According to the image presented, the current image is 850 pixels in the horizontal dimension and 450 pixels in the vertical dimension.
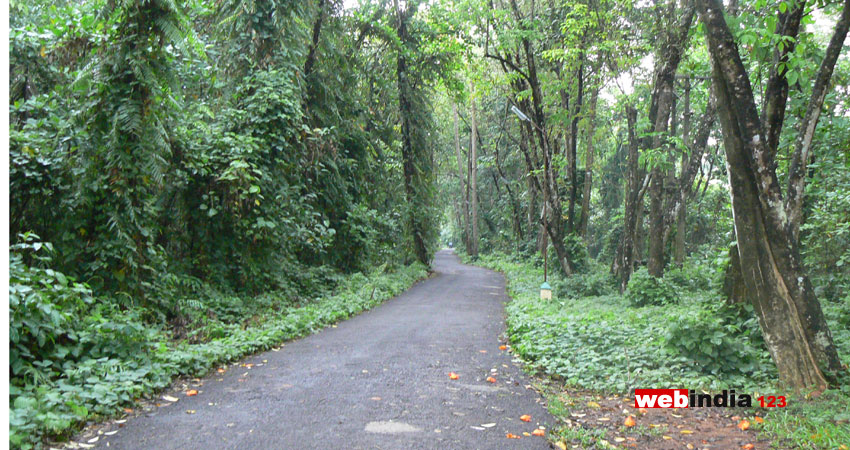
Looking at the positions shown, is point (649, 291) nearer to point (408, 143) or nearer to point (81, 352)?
point (81, 352)

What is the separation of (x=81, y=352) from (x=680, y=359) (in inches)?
258

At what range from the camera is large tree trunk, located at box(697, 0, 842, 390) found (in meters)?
5.55

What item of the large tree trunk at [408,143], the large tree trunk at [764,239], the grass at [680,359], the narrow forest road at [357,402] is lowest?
the narrow forest road at [357,402]

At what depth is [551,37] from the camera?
1673 cm

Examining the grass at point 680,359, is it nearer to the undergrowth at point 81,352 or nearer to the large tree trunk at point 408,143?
the undergrowth at point 81,352

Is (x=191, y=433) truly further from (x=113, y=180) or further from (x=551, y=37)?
(x=551, y=37)

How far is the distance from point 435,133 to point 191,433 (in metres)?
23.0

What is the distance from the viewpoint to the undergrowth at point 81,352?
14.8ft

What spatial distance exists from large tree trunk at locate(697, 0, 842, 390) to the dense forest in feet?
0.07

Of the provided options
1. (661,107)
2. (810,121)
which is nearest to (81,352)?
(810,121)

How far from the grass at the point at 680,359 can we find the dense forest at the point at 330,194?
0.13ft

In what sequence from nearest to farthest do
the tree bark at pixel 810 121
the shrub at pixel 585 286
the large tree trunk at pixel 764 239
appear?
the large tree trunk at pixel 764 239 → the tree bark at pixel 810 121 → the shrub at pixel 585 286

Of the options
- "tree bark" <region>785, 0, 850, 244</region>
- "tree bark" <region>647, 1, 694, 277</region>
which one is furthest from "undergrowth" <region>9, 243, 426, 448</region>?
"tree bark" <region>647, 1, 694, 277</region>

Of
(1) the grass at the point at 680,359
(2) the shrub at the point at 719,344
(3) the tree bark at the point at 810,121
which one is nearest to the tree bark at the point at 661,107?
(1) the grass at the point at 680,359
